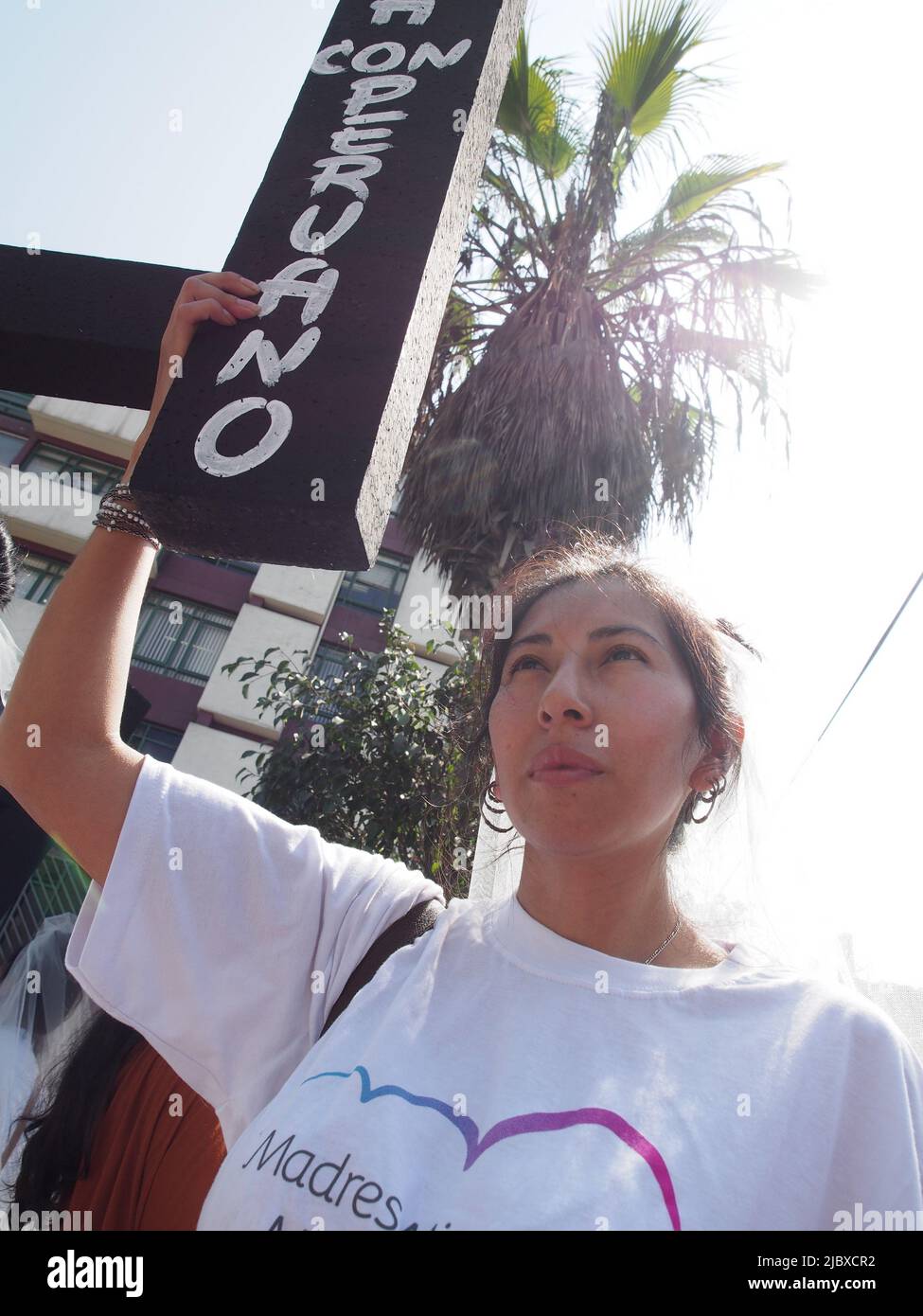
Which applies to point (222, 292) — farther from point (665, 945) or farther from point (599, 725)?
point (665, 945)

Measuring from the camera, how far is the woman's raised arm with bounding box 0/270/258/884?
1.27 m

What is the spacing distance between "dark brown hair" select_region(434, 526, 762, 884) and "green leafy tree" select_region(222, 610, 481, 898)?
9.58ft

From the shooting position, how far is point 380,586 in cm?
1697

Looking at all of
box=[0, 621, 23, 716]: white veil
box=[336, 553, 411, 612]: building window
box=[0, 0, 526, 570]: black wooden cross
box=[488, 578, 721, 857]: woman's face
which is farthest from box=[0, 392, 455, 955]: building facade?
box=[488, 578, 721, 857]: woman's face

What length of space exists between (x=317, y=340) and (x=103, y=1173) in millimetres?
1790

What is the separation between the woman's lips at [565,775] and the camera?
1314 millimetres

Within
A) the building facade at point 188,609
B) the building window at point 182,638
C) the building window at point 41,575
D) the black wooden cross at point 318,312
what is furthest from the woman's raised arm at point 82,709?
the building window at point 41,575

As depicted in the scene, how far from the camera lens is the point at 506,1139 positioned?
102cm

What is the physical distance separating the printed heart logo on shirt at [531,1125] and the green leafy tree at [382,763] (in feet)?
11.9

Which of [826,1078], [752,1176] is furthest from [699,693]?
[752,1176]

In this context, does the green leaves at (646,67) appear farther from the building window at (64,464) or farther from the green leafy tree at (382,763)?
the building window at (64,464)

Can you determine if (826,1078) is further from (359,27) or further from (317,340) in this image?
(359,27)

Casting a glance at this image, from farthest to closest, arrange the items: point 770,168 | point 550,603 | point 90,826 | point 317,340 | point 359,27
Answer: point 770,168 < point 359,27 < point 550,603 < point 317,340 < point 90,826

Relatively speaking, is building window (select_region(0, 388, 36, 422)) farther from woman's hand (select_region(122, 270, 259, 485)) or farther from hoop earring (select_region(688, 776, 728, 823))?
hoop earring (select_region(688, 776, 728, 823))
